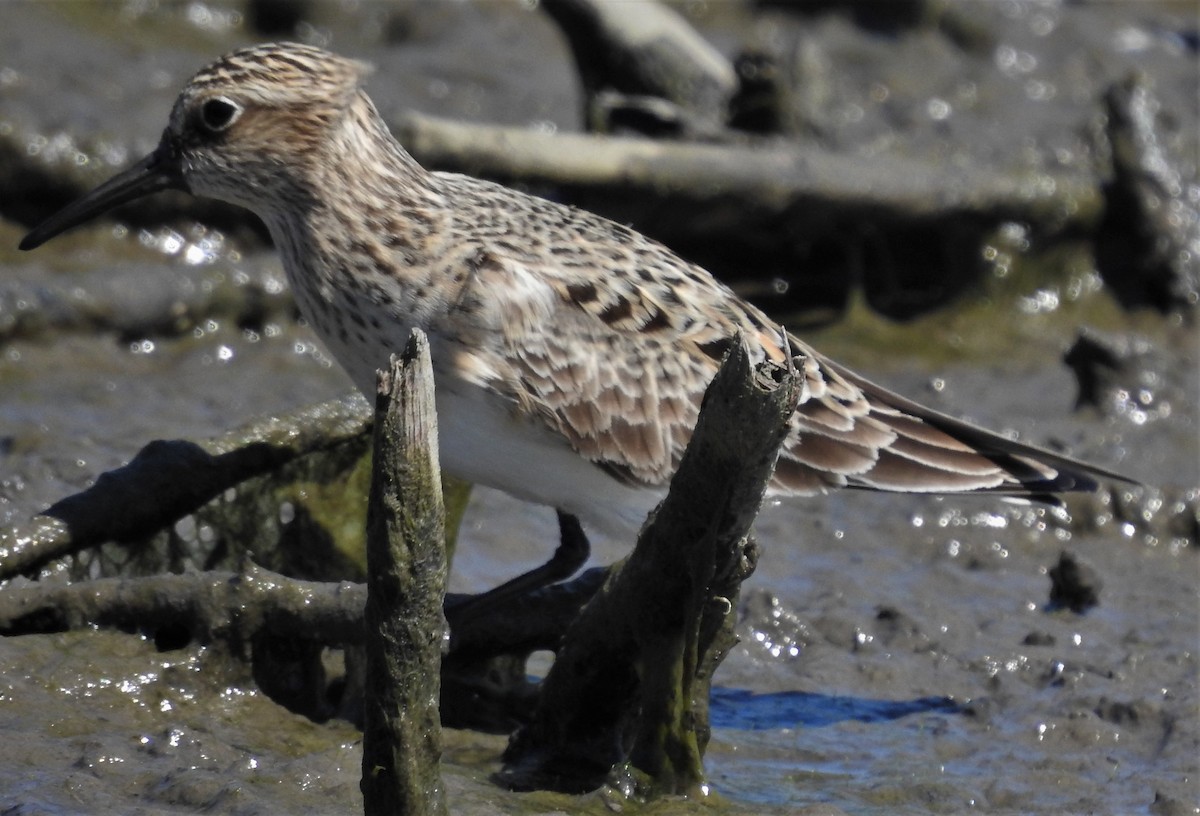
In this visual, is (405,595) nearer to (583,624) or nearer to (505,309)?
(583,624)

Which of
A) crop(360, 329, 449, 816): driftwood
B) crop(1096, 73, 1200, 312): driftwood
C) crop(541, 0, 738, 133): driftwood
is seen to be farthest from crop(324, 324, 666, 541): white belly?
crop(1096, 73, 1200, 312): driftwood

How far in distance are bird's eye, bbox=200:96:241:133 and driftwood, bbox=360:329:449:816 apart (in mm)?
2406

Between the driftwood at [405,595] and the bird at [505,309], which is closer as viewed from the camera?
the driftwood at [405,595]

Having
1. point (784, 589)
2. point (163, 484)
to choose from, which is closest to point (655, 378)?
point (784, 589)

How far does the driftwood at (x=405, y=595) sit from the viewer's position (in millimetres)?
4031

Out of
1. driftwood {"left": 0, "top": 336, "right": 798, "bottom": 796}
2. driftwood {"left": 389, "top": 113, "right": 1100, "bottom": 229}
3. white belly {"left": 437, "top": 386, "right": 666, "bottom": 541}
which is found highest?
driftwood {"left": 389, "top": 113, "right": 1100, "bottom": 229}

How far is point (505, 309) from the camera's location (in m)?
5.98

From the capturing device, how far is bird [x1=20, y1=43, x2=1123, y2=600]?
595 centimetres

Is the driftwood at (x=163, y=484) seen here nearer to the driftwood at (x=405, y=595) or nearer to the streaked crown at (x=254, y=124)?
the streaked crown at (x=254, y=124)

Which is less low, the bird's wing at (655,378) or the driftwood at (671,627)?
the bird's wing at (655,378)

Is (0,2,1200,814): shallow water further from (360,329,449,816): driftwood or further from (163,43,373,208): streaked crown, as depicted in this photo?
(163,43,373,208): streaked crown

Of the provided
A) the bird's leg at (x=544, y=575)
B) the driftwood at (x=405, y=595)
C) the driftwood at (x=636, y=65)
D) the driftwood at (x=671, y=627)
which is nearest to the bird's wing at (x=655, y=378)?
the bird's leg at (x=544, y=575)

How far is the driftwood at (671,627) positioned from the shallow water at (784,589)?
0.68 feet

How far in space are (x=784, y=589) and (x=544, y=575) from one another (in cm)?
151
